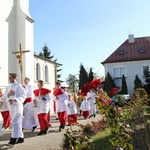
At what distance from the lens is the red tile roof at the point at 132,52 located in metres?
43.4

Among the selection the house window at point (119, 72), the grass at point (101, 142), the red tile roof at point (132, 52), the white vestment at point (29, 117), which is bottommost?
the grass at point (101, 142)

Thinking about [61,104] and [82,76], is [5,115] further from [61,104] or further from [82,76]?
[82,76]

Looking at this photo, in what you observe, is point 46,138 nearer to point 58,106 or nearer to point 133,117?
point 58,106

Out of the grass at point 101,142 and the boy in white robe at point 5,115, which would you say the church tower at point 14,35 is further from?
the grass at point 101,142

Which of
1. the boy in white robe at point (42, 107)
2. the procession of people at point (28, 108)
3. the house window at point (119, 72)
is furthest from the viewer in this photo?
the house window at point (119, 72)

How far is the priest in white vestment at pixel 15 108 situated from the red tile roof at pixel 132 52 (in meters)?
37.3

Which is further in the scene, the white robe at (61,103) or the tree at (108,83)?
the tree at (108,83)

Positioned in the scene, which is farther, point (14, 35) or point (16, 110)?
point (14, 35)

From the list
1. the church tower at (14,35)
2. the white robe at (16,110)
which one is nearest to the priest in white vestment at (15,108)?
the white robe at (16,110)

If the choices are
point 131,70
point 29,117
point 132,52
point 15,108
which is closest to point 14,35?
point 29,117

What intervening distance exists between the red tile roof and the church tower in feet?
89.2

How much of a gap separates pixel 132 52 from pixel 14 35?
1184 inches

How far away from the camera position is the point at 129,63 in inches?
1716

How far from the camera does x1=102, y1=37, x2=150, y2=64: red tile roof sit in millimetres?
43381
